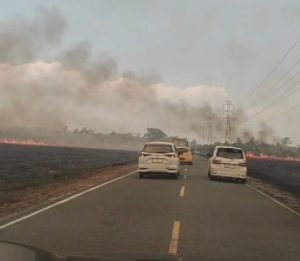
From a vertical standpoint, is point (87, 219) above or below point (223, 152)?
below

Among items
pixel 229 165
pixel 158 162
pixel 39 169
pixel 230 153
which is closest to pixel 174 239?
pixel 158 162

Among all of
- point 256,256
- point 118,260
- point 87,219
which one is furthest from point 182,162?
point 118,260

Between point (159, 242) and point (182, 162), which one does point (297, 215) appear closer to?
point (159, 242)

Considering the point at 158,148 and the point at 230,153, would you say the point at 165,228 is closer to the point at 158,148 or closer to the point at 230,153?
the point at 158,148

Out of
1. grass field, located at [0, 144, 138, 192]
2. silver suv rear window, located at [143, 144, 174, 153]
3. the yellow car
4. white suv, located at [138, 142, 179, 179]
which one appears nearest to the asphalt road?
grass field, located at [0, 144, 138, 192]

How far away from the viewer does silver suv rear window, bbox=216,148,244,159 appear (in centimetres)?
2895

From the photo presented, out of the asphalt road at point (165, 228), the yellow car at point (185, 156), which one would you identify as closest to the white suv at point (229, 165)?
the asphalt road at point (165, 228)

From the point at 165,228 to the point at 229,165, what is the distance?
17466mm

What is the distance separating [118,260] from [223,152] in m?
24.7

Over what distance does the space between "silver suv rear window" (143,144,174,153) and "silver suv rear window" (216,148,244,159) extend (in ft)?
8.58

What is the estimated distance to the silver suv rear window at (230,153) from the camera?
1140 inches

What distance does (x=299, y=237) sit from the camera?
11117mm

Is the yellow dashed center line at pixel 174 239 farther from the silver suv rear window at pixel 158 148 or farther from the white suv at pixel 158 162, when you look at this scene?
the silver suv rear window at pixel 158 148

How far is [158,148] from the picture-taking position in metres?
29.2
